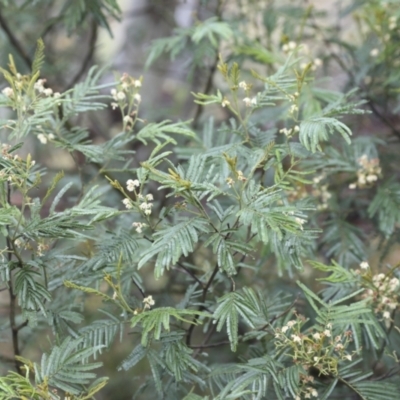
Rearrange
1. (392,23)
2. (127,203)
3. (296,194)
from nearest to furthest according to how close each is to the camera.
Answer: (127,203) < (296,194) < (392,23)

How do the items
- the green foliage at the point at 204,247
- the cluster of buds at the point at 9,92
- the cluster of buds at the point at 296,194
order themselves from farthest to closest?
the cluster of buds at the point at 296,194 < the cluster of buds at the point at 9,92 < the green foliage at the point at 204,247

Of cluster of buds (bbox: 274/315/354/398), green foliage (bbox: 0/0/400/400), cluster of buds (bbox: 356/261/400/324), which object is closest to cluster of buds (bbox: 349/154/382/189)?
green foliage (bbox: 0/0/400/400)

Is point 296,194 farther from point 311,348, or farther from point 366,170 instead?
point 311,348

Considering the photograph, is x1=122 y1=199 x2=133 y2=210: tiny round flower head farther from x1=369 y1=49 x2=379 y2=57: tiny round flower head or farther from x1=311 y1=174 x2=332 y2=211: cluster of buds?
x1=369 y1=49 x2=379 y2=57: tiny round flower head

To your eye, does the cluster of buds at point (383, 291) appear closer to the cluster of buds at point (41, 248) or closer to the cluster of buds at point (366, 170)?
the cluster of buds at point (366, 170)

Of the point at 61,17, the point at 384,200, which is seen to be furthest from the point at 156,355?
the point at 61,17

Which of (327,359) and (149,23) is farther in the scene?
(149,23)

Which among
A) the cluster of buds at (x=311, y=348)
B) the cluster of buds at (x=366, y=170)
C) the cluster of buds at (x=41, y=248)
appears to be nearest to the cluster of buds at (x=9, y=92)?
the cluster of buds at (x=41, y=248)

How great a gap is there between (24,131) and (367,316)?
0.48 m

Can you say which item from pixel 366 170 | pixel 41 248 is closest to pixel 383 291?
pixel 366 170

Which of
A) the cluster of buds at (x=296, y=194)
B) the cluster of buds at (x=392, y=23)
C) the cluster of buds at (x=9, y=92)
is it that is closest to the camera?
the cluster of buds at (x=9, y=92)

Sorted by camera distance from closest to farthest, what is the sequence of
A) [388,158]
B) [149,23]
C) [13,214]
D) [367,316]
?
[13,214] < [367,316] < [388,158] < [149,23]

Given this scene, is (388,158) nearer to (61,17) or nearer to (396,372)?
(396,372)

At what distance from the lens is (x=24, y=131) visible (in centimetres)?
72
